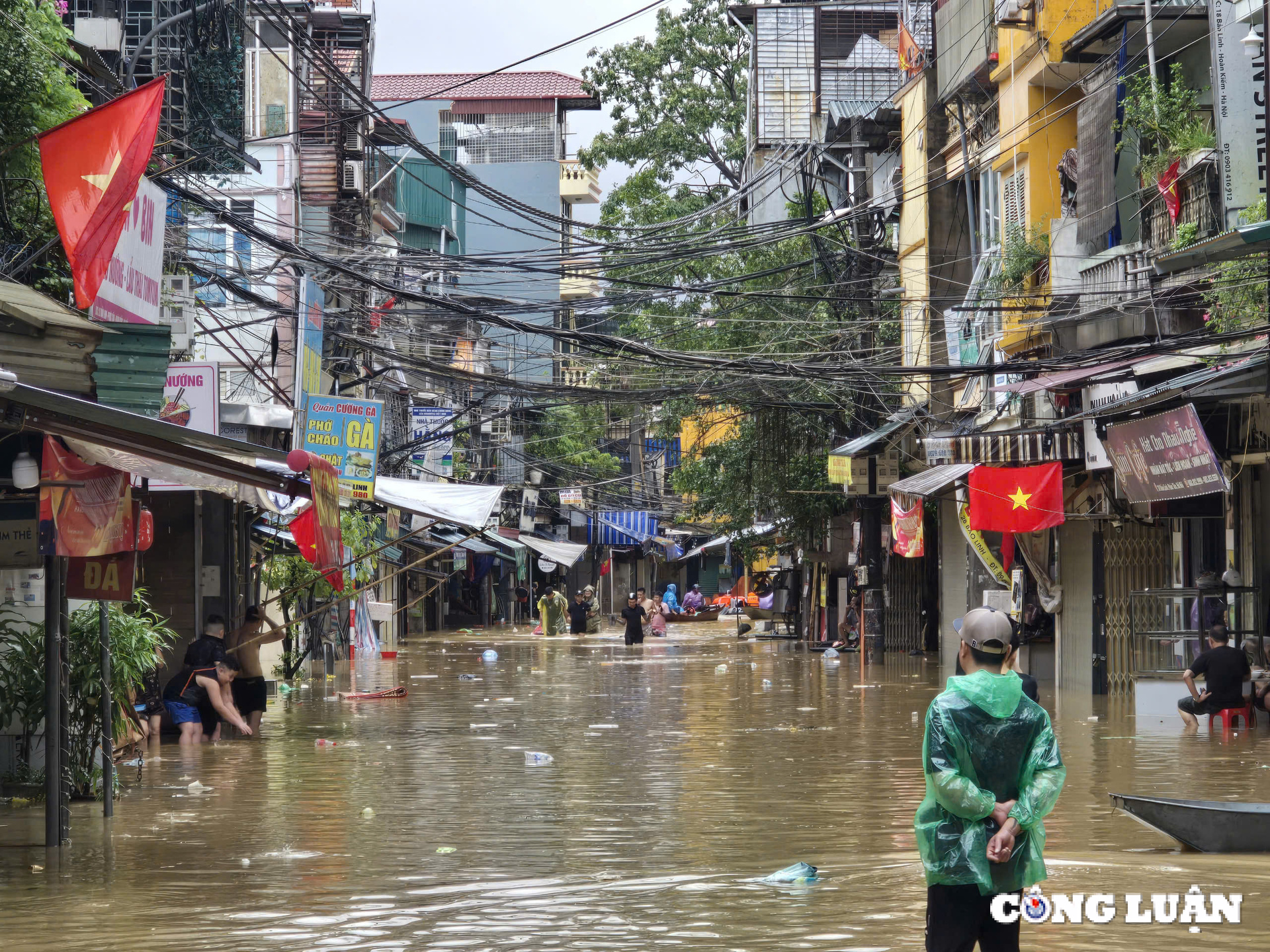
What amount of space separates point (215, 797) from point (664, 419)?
22.8m

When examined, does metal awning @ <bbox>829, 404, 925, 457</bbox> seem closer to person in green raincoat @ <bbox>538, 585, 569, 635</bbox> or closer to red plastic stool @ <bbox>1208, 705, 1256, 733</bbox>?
red plastic stool @ <bbox>1208, 705, 1256, 733</bbox>

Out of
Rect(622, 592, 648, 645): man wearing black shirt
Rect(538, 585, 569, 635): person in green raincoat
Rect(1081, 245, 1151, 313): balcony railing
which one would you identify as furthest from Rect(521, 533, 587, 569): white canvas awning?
Rect(1081, 245, 1151, 313): balcony railing

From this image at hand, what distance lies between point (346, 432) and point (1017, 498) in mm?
8783

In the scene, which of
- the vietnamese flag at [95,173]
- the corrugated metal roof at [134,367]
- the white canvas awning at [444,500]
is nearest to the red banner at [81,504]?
the vietnamese flag at [95,173]

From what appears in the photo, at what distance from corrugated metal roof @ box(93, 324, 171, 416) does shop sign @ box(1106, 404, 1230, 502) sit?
9.82 m

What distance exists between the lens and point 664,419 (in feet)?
113

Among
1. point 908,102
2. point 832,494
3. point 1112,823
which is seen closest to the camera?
point 1112,823

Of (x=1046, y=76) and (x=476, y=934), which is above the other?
(x=1046, y=76)

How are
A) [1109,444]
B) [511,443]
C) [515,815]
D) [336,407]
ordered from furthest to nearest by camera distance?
[511,443] → [336,407] → [1109,444] → [515,815]

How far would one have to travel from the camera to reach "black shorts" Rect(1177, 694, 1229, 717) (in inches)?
637

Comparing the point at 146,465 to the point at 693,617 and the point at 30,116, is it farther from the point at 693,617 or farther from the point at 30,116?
the point at 693,617

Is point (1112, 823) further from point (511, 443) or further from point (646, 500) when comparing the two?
point (646, 500)

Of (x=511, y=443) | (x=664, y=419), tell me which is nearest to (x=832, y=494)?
(x=664, y=419)

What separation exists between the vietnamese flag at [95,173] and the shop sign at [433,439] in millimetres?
20334
